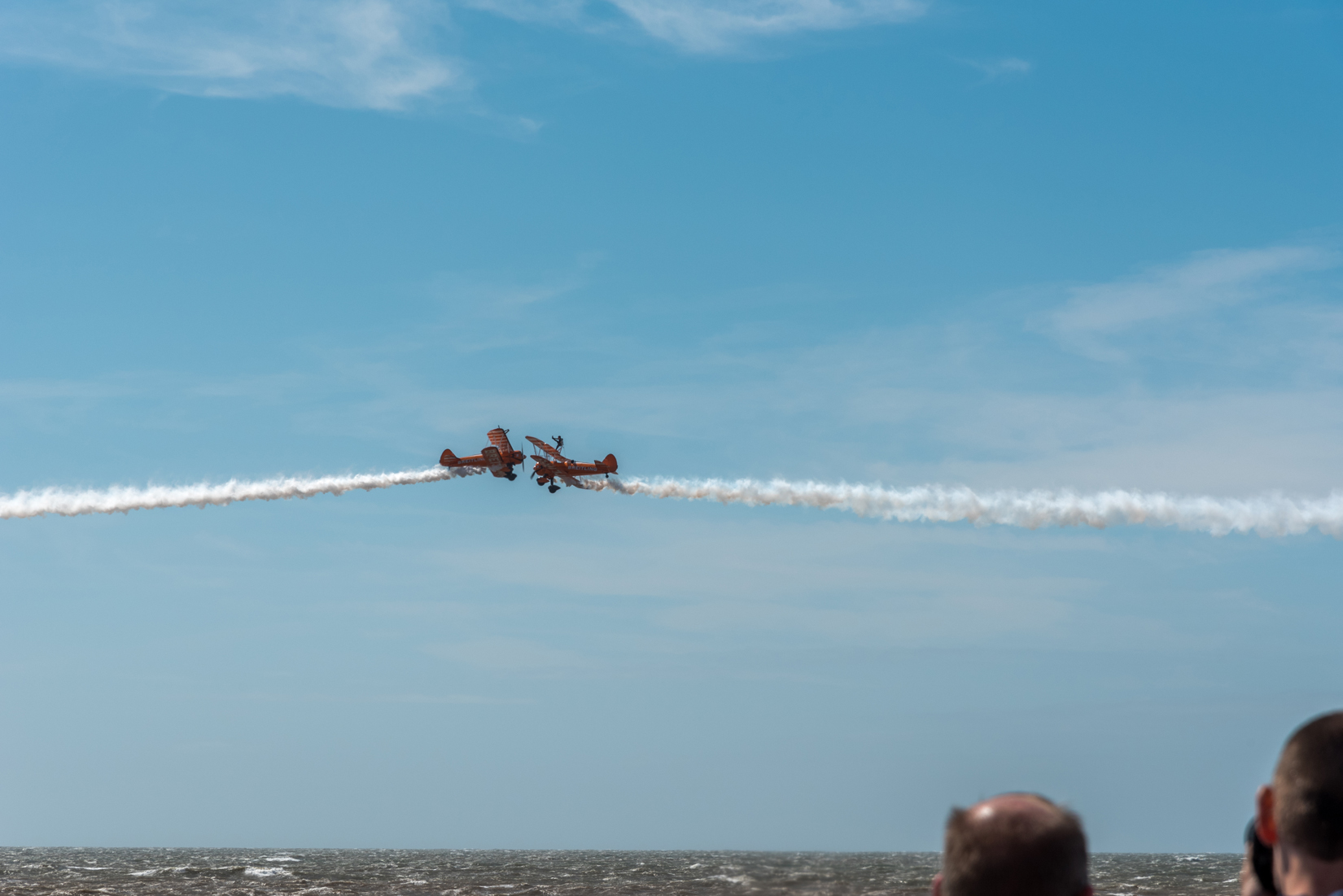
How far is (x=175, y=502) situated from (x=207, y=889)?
20269 millimetres

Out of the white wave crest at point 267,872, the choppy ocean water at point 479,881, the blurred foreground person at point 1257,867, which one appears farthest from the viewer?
the white wave crest at point 267,872

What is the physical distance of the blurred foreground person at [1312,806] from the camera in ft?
12.3

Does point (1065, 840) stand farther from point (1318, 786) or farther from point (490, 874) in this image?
point (490, 874)

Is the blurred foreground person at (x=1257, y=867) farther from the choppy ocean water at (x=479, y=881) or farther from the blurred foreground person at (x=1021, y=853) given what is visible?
the choppy ocean water at (x=479, y=881)

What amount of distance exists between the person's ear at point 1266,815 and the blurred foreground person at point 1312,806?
4cm

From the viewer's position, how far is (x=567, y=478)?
6303 centimetres

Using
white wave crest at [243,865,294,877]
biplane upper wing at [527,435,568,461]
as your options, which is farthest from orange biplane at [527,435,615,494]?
white wave crest at [243,865,294,877]

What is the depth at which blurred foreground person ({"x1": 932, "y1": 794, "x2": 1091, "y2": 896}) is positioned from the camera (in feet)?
12.3

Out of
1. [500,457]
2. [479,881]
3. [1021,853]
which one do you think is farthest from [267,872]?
[1021,853]

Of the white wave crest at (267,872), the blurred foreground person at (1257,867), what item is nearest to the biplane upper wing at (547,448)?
the white wave crest at (267,872)

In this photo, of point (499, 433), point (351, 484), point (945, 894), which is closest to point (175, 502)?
point (351, 484)

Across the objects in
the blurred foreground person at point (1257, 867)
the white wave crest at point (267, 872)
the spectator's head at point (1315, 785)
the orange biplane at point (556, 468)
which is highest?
the orange biplane at point (556, 468)

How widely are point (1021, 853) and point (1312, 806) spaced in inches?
33.9

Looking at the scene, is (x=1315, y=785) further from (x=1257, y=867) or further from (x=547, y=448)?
(x=547, y=448)
